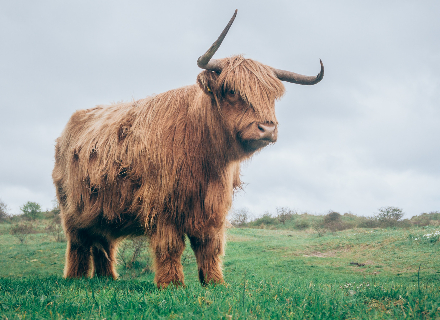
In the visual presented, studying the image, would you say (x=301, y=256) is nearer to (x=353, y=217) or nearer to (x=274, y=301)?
(x=274, y=301)

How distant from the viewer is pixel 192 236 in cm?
404

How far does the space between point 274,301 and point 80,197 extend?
328 centimetres

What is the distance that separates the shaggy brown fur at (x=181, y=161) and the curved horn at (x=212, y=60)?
0.28ft

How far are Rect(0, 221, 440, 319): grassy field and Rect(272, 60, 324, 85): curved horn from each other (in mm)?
2509

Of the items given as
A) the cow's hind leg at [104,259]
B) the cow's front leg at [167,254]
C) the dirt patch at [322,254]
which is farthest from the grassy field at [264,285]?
the cow's hind leg at [104,259]

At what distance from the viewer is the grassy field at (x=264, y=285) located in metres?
2.30

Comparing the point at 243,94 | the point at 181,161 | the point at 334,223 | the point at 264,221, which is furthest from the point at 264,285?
the point at 264,221

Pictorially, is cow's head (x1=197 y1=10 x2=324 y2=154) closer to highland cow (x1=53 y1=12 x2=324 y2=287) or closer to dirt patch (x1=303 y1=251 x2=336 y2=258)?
highland cow (x1=53 y1=12 x2=324 y2=287)

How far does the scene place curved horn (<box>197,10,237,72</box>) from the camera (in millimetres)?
3378

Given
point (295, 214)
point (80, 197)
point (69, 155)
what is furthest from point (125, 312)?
point (295, 214)

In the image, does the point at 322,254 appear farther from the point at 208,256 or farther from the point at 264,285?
the point at 208,256

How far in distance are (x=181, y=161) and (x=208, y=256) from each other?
1.30 m

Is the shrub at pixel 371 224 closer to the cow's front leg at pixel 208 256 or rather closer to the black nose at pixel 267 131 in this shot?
the cow's front leg at pixel 208 256

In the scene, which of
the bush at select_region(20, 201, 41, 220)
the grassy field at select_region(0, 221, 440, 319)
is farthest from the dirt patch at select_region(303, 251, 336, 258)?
the bush at select_region(20, 201, 41, 220)
